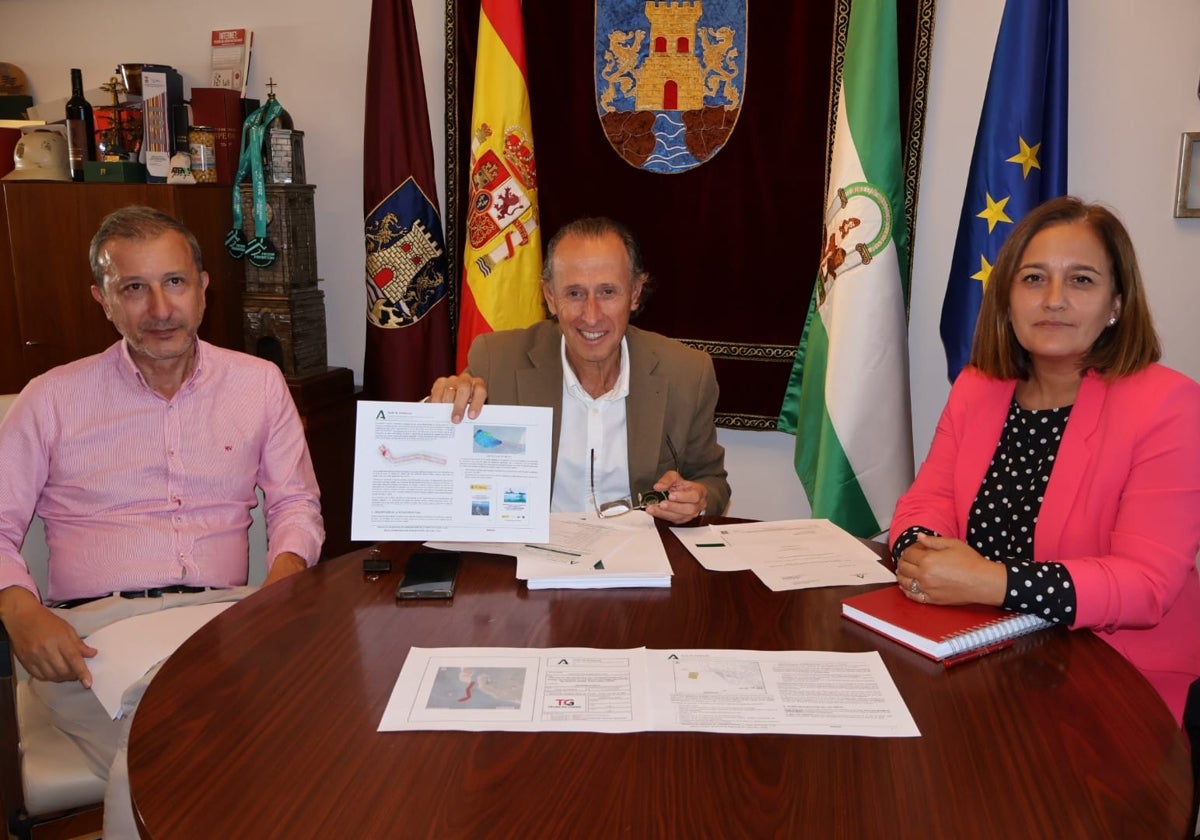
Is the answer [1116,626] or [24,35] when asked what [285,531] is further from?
[24,35]

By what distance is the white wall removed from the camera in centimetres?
282

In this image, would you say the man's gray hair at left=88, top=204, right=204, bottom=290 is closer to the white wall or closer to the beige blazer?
the beige blazer

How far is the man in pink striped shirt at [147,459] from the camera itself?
2.01 metres

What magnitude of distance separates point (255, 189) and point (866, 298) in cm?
228

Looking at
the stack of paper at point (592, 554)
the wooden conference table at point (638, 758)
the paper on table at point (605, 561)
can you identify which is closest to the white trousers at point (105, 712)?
the wooden conference table at point (638, 758)

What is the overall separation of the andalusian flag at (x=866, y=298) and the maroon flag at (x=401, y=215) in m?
1.47

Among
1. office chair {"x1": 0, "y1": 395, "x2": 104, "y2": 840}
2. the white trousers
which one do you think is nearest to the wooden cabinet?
the white trousers

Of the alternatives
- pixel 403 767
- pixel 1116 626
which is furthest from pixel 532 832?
pixel 1116 626

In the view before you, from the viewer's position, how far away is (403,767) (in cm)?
108

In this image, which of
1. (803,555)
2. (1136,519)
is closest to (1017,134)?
(1136,519)

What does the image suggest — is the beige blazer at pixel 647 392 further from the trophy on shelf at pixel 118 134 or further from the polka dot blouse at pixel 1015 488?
the trophy on shelf at pixel 118 134

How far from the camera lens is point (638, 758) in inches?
42.9

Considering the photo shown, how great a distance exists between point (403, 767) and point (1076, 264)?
4.93 feet

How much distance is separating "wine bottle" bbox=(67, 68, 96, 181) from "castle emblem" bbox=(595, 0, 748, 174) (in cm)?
207
